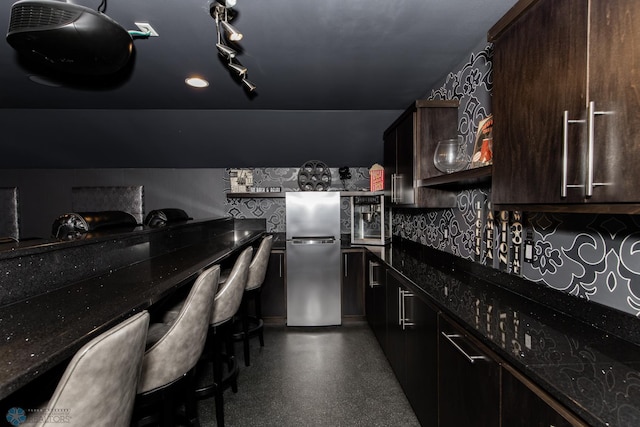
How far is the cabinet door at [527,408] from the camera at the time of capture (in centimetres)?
75

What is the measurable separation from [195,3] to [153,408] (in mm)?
2327

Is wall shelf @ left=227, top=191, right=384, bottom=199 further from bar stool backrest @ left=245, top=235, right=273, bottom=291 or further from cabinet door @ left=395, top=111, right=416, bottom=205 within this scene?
bar stool backrest @ left=245, top=235, right=273, bottom=291

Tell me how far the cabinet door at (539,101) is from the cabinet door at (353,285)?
232 centimetres

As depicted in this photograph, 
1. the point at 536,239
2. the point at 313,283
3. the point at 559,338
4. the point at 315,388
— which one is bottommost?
the point at 315,388

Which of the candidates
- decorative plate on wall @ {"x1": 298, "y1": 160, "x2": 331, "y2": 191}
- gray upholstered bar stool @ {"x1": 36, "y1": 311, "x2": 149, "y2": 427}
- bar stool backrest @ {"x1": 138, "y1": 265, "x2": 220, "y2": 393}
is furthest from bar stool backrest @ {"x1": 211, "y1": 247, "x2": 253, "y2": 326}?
decorative plate on wall @ {"x1": 298, "y1": 160, "x2": 331, "y2": 191}

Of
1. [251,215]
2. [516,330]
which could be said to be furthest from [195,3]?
[251,215]

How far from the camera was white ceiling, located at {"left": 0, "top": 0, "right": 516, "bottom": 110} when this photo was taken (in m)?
1.65

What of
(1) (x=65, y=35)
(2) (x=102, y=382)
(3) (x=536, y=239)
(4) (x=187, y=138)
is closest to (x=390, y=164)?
(3) (x=536, y=239)

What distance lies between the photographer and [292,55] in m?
2.17

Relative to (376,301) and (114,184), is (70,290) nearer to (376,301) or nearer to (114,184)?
(376,301)

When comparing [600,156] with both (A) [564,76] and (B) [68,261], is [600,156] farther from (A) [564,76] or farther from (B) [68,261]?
(B) [68,261]

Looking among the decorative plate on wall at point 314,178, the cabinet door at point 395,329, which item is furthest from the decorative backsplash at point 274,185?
the cabinet door at point 395,329
